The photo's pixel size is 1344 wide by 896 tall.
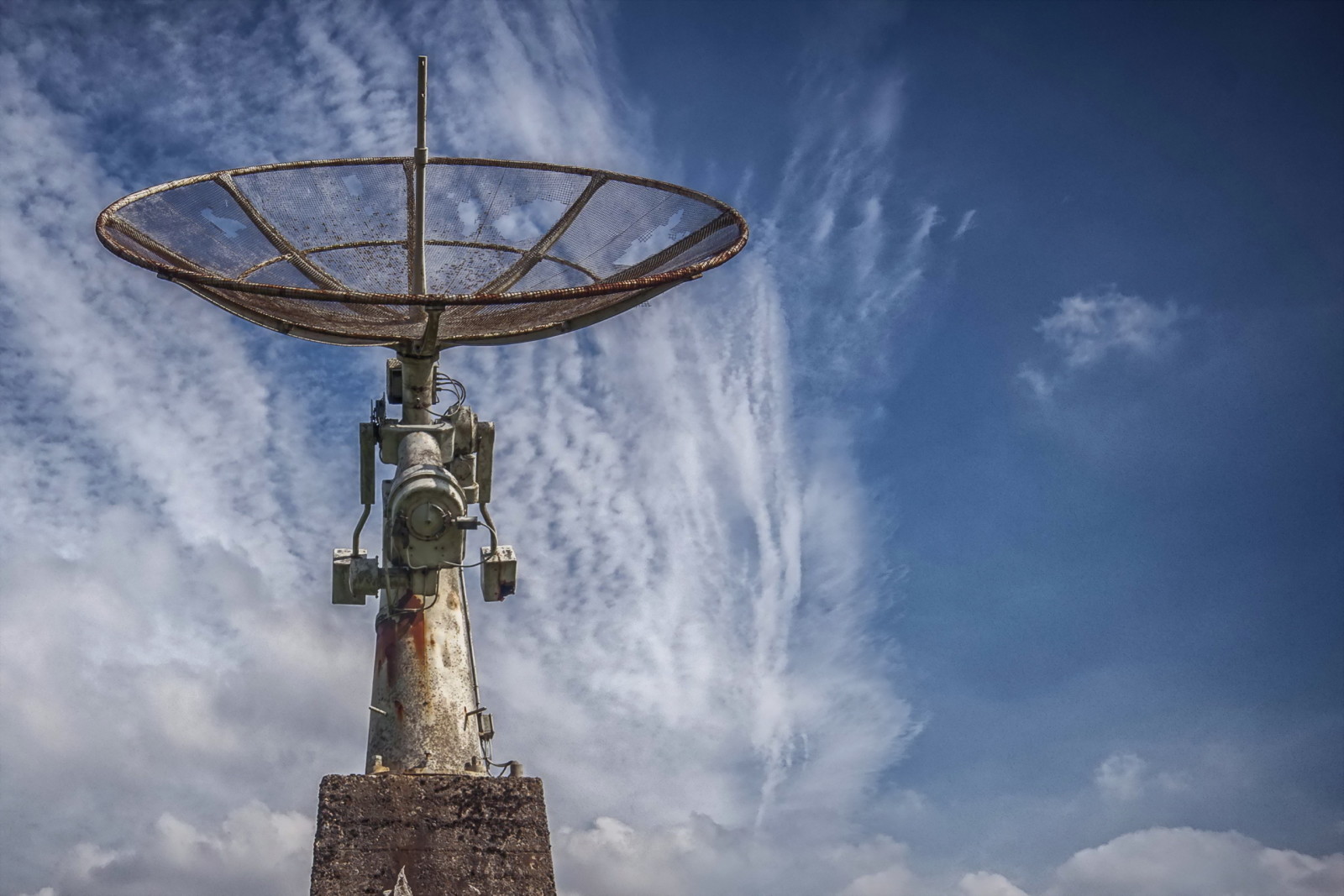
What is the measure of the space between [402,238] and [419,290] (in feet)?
5.50

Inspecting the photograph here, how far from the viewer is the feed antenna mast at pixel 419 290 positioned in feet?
42.1

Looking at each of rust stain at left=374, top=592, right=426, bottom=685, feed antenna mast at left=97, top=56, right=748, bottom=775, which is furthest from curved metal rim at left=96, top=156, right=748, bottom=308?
rust stain at left=374, top=592, right=426, bottom=685

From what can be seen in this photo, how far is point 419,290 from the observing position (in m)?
16.2

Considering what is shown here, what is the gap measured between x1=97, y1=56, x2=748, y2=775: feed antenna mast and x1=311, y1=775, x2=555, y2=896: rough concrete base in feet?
2.46

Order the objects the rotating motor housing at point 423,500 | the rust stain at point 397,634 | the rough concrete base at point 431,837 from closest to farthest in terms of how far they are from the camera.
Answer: the rough concrete base at point 431,837, the rotating motor housing at point 423,500, the rust stain at point 397,634

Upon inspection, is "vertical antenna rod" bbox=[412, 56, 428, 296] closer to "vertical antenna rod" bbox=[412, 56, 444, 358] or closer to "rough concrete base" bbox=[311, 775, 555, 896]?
"vertical antenna rod" bbox=[412, 56, 444, 358]

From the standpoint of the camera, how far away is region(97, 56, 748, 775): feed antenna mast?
1284cm

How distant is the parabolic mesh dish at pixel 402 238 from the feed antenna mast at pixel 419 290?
25 millimetres

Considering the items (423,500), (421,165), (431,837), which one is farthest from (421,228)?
(431,837)

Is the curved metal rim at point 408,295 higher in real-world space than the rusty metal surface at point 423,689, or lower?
higher

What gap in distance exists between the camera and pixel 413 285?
53.5ft

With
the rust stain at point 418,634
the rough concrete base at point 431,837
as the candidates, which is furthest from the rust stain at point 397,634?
the rough concrete base at point 431,837

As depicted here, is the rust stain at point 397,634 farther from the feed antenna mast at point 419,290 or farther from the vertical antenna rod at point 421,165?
the vertical antenna rod at point 421,165

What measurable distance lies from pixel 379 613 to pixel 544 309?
380cm
